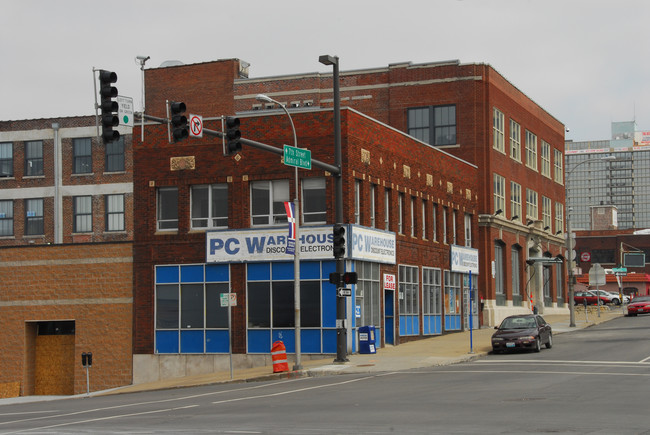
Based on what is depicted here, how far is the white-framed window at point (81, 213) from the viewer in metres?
65.7

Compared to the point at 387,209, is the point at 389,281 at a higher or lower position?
lower

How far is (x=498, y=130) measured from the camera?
59.7 metres

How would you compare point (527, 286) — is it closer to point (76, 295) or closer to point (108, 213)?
point (108, 213)

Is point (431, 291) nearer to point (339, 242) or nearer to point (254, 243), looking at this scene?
point (254, 243)

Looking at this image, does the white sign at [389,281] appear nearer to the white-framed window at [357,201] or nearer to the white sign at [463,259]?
the white-framed window at [357,201]

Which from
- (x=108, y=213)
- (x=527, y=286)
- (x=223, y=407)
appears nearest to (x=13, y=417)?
(x=223, y=407)

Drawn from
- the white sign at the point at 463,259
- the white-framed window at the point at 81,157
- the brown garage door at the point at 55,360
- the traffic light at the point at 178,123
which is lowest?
the brown garage door at the point at 55,360

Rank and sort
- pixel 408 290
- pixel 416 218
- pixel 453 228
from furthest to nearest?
pixel 453 228 → pixel 416 218 → pixel 408 290

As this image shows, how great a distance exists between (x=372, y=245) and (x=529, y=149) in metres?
31.5

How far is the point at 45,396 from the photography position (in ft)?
135

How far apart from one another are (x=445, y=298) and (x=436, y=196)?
5444 mm

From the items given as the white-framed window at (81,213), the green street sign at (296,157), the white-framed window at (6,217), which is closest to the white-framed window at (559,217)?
the white-framed window at (81,213)

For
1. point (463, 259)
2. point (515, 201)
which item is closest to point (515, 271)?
point (515, 201)

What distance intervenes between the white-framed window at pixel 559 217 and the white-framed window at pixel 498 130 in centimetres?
1716
